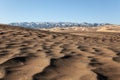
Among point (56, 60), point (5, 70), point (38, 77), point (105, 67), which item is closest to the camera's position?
point (38, 77)

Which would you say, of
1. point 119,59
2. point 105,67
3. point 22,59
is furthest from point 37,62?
point 119,59

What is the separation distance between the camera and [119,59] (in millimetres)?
4488

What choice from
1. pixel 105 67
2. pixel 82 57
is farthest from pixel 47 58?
pixel 105 67

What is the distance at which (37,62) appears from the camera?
13.4ft

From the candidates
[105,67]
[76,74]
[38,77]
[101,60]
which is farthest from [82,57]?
[38,77]

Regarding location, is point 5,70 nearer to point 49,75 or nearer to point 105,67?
point 49,75

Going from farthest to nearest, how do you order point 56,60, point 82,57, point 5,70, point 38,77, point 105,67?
1. point 82,57
2. point 56,60
3. point 105,67
4. point 5,70
5. point 38,77

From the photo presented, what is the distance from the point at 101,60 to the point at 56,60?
2.37 ft

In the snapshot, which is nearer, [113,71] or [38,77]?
[38,77]

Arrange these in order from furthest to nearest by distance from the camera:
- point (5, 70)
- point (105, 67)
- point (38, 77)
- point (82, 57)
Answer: point (82, 57), point (105, 67), point (5, 70), point (38, 77)

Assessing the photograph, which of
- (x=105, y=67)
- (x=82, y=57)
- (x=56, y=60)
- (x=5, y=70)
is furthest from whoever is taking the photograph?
(x=82, y=57)

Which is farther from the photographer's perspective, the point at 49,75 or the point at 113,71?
the point at 113,71

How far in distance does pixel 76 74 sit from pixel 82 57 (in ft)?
4.23

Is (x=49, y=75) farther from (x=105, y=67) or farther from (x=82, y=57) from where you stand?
(x=82, y=57)
